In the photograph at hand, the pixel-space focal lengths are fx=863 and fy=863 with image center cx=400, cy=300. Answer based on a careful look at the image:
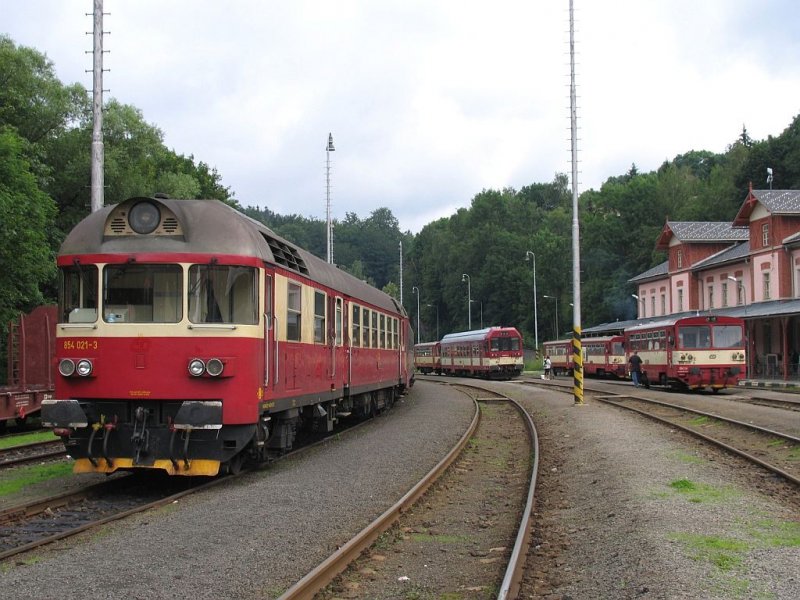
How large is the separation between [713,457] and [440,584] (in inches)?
332

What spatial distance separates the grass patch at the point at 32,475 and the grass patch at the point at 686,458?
28.9ft

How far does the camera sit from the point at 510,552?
24.3ft

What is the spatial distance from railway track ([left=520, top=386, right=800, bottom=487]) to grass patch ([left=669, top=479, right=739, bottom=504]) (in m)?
1.17

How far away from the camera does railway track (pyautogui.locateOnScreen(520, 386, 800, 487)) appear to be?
1287cm

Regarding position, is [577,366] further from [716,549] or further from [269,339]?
[716,549]

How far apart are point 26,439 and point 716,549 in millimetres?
14135

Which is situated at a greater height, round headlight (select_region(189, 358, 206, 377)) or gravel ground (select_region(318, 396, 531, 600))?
round headlight (select_region(189, 358, 206, 377))

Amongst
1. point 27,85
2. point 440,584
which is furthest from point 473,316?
point 440,584

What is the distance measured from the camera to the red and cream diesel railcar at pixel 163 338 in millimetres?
9992

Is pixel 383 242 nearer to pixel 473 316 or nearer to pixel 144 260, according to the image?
pixel 473 316

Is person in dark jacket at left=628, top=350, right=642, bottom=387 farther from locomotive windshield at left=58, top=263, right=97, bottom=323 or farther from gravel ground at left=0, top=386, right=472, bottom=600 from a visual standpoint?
locomotive windshield at left=58, top=263, right=97, bottom=323

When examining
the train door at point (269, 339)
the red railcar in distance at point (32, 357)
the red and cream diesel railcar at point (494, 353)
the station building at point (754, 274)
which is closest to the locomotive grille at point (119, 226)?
the train door at point (269, 339)

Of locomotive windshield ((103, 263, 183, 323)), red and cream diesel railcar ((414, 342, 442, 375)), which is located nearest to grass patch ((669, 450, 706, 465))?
locomotive windshield ((103, 263, 183, 323))

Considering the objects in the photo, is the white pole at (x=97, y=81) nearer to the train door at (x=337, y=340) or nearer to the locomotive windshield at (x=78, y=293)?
the train door at (x=337, y=340)
